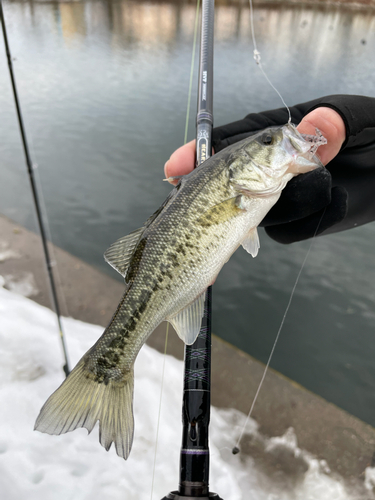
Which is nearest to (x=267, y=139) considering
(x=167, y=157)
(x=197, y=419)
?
(x=197, y=419)

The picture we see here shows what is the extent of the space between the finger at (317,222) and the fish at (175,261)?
0.54 m

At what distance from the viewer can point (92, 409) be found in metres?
1.43

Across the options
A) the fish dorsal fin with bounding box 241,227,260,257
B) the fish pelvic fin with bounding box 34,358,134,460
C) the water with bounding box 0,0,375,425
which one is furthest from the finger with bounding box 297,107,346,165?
the water with bounding box 0,0,375,425

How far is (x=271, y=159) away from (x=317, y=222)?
0.80 metres

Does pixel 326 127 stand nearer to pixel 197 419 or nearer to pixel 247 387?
pixel 197 419

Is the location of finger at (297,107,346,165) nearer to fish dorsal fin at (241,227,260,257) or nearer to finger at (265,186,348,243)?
finger at (265,186,348,243)

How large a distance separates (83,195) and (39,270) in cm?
337

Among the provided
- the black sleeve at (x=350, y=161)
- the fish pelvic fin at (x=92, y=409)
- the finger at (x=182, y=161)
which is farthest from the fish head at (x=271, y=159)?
the fish pelvic fin at (x=92, y=409)

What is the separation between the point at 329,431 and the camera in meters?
3.29

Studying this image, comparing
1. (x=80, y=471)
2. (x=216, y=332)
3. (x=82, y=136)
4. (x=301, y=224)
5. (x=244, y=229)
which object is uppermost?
(x=244, y=229)

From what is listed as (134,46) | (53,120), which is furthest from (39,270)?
(134,46)

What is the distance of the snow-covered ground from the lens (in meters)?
2.35

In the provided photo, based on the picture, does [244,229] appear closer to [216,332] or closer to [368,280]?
[216,332]

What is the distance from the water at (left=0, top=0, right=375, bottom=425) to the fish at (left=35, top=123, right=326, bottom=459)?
3.56 metres
